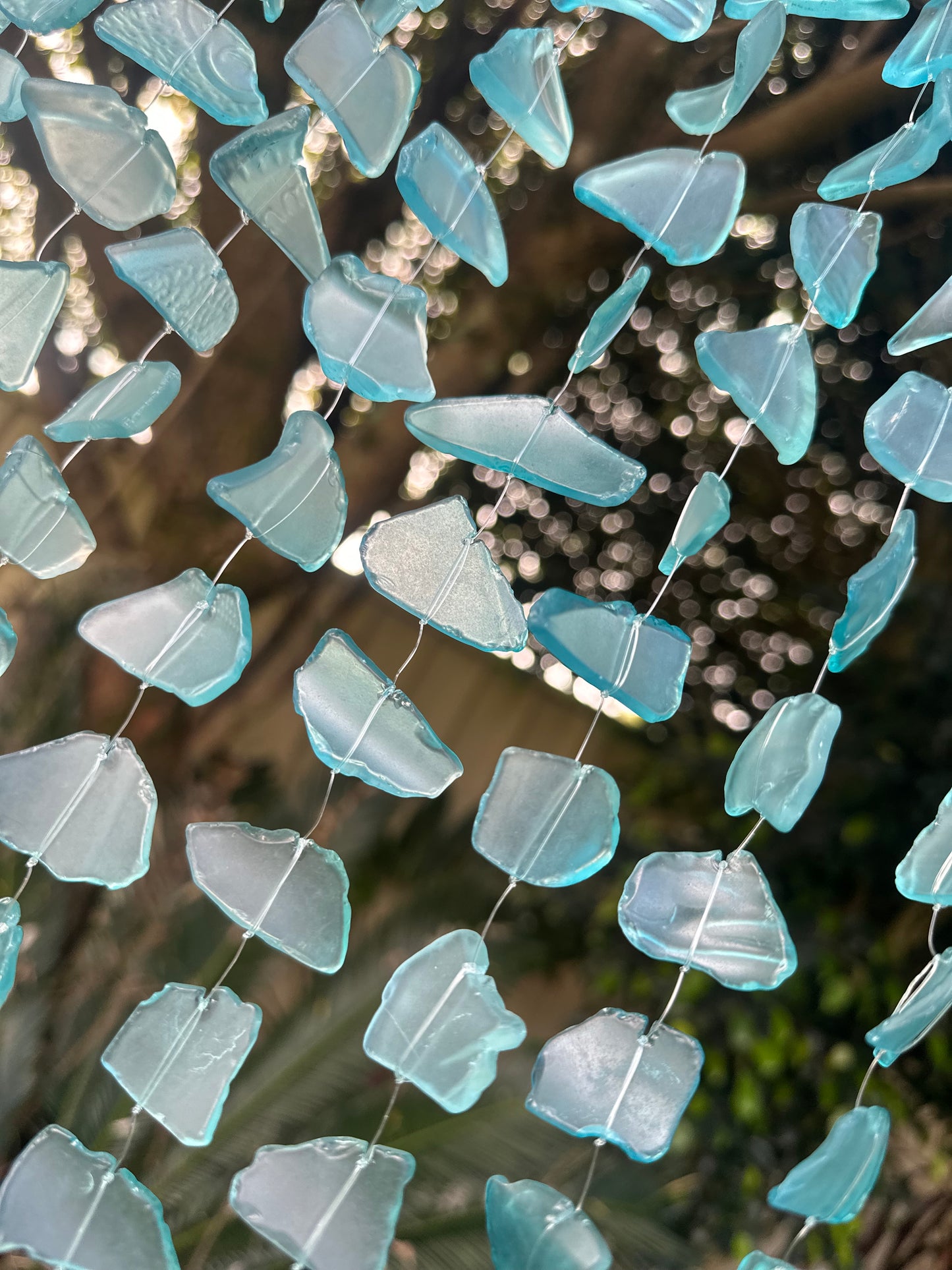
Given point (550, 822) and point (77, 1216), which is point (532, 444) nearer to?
point (550, 822)

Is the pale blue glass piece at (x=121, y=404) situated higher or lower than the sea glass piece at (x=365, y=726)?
higher

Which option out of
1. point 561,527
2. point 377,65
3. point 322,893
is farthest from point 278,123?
point 561,527

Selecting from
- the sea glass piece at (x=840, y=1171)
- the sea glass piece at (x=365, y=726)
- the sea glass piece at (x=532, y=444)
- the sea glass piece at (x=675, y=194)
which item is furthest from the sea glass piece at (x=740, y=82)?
the sea glass piece at (x=840, y=1171)

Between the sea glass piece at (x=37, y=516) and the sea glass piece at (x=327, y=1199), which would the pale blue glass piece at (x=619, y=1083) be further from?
the sea glass piece at (x=37, y=516)

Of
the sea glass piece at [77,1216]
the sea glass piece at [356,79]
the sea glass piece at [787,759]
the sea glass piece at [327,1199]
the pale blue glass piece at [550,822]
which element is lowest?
the sea glass piece at [77,1216]

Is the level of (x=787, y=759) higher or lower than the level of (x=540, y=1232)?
higher

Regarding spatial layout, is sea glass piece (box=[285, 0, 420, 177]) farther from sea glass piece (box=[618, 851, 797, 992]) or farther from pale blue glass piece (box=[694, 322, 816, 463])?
sea glass piece (box=[618, 851, 797, 992])

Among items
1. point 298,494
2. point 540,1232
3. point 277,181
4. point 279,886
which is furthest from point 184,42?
point 540,1232

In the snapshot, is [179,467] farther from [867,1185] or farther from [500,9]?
[867,1185]
